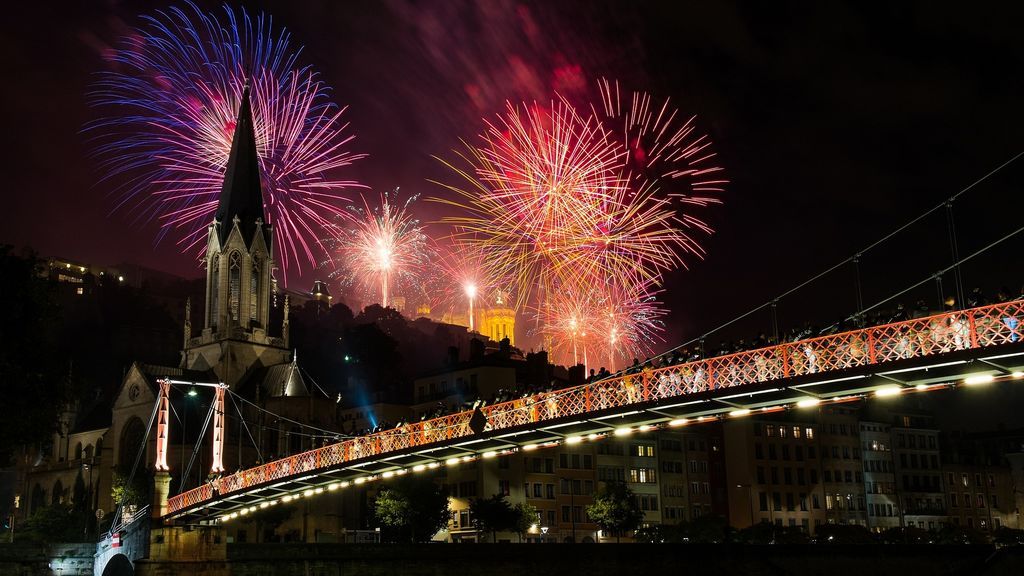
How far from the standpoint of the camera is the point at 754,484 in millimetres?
103812

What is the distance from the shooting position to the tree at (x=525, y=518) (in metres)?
82.3

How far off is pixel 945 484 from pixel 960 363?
9658cm

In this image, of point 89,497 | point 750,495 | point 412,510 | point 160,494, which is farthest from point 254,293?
point 750,495

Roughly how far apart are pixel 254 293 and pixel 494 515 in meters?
48.0

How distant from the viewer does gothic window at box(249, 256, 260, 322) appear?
115 m

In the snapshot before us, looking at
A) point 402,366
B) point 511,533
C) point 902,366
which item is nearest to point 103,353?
point 402,366

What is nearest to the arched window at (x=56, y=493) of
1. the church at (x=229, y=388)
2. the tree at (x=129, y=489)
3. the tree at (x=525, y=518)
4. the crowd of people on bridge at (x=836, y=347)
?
the church at (x=229, y=388)

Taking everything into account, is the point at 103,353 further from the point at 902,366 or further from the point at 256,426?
the point at 902,366

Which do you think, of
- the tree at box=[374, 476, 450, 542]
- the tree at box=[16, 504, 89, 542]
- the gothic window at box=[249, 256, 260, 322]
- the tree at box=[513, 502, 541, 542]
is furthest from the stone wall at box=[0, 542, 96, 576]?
the gothic window at box=[249, 256, 260, 322]

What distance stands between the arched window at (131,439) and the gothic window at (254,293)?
16.3 m

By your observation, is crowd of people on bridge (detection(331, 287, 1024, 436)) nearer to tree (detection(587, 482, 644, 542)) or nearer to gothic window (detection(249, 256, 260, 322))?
tree (detection(587, 482, 644, 542))

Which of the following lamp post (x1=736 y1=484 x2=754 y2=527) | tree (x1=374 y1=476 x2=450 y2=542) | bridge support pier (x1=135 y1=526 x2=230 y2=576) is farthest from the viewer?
lamp post (x1=736 y1=484 x2=754 y2=527)

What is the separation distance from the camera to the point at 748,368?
37.5m

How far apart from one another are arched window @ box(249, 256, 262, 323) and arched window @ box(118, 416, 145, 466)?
53.2 feet
